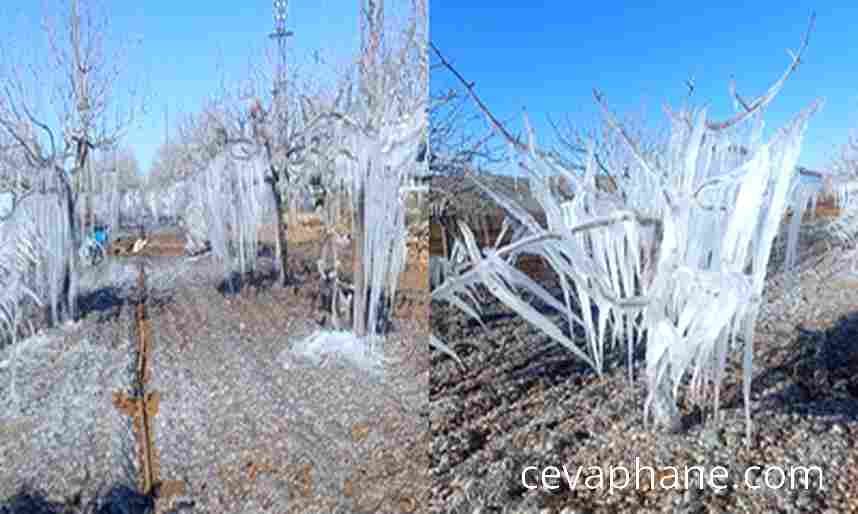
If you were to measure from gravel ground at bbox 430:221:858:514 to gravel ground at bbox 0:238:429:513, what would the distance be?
0.48 feet

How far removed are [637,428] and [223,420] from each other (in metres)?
1.25

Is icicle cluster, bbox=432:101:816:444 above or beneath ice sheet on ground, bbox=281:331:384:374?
above

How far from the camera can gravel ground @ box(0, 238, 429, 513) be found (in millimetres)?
1649

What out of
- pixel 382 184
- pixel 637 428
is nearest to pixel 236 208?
pixel 382 184

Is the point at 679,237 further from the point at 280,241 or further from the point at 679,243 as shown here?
the point at 280,241

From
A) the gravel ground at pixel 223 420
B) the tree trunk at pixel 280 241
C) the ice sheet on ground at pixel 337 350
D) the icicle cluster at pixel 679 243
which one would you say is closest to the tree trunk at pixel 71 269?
the gravel ground at pixel 223 420

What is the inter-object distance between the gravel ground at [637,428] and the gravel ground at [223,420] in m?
0.15

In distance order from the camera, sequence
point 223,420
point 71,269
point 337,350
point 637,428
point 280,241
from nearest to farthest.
A: point 637,428, point 223,420, point 337,350, point 71,269, point 280,241

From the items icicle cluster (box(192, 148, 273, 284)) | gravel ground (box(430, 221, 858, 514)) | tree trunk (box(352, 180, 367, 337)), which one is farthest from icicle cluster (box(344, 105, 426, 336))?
icicle cluster (box(192, 148, 273, 284))

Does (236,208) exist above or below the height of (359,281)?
above

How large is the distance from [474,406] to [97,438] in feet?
3.76

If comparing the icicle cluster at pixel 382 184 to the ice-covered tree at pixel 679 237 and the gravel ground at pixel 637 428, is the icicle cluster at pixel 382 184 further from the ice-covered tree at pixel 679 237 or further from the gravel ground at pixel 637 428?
the ice-covered tree at pixel 679 237

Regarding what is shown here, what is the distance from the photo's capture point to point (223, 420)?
2.04m

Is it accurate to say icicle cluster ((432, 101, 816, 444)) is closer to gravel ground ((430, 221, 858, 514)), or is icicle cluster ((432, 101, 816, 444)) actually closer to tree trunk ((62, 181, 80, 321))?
gravel ground ((430, 221, 858, 514))
